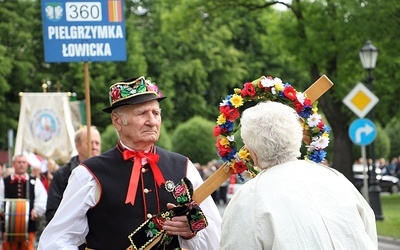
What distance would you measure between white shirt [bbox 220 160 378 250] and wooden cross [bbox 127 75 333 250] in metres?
1.07

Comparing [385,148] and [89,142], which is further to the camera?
[385,148]

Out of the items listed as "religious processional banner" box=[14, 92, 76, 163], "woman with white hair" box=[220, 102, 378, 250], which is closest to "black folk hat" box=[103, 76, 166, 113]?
"woman with white hair" box=[220, 102, 378, 250]

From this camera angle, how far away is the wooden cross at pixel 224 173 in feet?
19.5

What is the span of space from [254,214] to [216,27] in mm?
55946

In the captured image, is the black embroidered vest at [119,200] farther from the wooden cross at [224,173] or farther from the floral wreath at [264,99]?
the floral wreath at [264,99]

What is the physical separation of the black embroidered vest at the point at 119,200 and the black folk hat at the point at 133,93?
1.03 ft

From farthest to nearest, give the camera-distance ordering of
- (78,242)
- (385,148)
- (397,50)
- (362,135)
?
(385,148)
(397,50)
(362,135)
(78,242)

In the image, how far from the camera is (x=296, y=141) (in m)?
4.89

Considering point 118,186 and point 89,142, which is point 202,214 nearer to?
point 118,186

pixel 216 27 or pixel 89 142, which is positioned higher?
pixel 216 27

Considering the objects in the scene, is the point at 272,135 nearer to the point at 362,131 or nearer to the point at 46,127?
the point at 362,131

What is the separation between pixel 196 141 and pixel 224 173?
139 feet

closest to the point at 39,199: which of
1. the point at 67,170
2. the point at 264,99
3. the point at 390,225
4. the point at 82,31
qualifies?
the point at 82,31

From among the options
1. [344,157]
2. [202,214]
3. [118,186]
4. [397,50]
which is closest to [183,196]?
[202,214]
